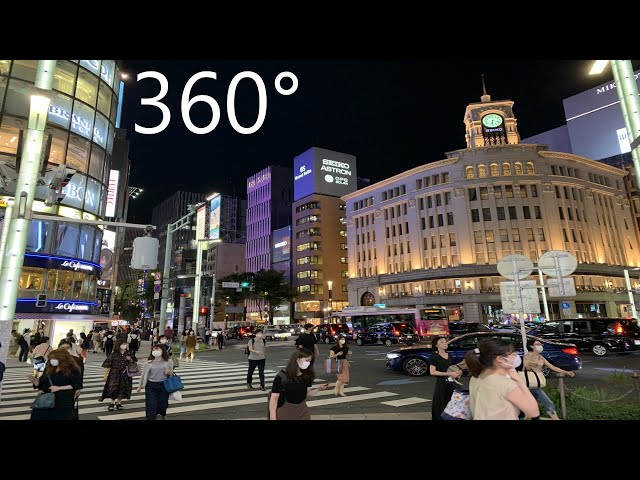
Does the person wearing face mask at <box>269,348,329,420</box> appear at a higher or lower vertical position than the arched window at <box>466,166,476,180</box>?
lower

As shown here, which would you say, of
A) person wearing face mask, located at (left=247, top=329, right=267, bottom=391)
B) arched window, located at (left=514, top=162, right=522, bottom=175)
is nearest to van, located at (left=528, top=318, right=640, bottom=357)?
person wearing face mask, located at (left=247, top=329, right=267, bottom=391)

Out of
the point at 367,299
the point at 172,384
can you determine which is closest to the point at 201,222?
the point at 172,384

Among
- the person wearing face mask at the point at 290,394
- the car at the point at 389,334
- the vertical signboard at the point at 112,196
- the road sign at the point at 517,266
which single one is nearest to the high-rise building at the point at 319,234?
the vertical signboard at the point at 112,196

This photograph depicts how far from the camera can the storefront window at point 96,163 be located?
3244 cm

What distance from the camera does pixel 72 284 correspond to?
30344 millimetres

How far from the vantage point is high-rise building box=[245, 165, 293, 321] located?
107562 mm

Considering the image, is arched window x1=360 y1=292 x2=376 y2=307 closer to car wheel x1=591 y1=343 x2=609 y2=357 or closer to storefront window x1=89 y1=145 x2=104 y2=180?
storefront window x1=89 y1=145 x2=104 y2=180

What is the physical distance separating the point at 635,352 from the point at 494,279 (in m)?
38.0

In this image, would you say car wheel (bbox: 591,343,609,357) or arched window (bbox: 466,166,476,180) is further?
arched window (bbox: 466,166,476,180)

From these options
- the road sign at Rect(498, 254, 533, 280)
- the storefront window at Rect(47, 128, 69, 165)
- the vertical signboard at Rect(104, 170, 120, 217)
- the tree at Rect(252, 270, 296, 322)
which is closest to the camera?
the road sign at Rect(498, 254, 533, 280)

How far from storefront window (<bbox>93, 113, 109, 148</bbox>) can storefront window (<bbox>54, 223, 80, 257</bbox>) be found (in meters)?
7.89

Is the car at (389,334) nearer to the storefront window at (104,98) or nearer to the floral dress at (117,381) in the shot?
the floral dress at (117,381)

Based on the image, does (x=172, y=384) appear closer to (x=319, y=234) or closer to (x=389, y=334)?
(x=389, y=334)
